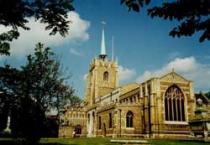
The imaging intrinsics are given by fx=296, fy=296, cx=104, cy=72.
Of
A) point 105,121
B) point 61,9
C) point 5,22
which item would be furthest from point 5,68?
point 105,121

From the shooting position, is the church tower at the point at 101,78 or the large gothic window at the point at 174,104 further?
the church tower at the point at 101,78

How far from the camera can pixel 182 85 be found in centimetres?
5222

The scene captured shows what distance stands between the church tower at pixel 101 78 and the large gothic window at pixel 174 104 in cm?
3296

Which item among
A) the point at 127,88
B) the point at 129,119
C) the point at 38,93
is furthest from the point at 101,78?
the point at 38,93

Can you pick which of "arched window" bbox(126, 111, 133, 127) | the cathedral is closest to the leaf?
the cathedral

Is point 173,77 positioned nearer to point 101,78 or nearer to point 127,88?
point 127,88

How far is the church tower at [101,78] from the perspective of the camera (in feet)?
274

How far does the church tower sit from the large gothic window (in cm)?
3296

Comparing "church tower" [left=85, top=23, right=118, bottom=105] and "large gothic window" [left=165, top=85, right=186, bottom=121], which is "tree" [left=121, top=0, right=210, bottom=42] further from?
"church tower" [left=85, top=23, right=118, bottom=105]

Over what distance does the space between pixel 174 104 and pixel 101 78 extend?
3578cm

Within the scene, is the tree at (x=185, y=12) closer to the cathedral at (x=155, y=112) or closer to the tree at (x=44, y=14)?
the tree at (x=44, y=14)

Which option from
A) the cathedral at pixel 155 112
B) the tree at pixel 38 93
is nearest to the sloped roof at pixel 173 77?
the cathedral at pixel 155 112

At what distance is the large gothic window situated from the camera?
164 ft

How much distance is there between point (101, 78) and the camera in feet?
276
